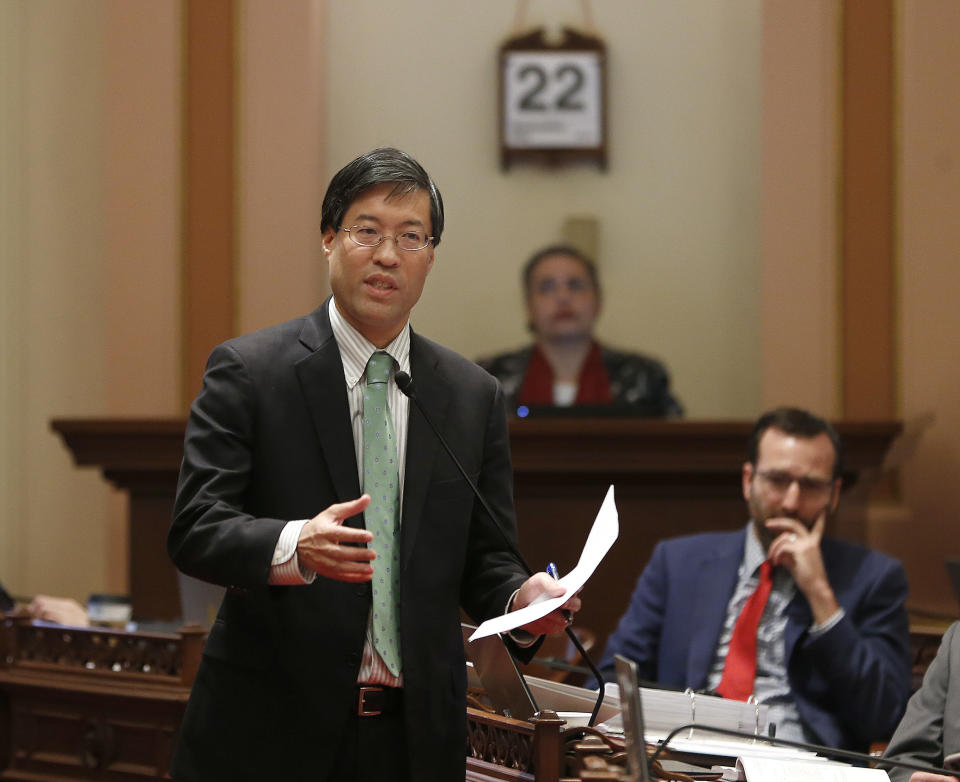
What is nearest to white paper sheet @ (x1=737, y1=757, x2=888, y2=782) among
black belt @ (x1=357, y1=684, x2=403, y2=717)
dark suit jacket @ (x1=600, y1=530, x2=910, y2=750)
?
black belt @ (x1=357, y1=684, x2=403, y2=717)

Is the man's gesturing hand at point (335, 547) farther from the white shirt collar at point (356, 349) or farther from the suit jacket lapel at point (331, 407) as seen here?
the white shirt collar at point (356, 349)

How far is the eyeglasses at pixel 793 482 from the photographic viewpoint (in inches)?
141

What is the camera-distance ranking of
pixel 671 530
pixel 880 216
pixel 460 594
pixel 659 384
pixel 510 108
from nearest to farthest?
pixel 460 594 < pixel 671 530 < pixel 880 216 < pixel 659 384 < pixel 510 108

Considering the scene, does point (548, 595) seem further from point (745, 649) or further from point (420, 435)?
point (745, 649)

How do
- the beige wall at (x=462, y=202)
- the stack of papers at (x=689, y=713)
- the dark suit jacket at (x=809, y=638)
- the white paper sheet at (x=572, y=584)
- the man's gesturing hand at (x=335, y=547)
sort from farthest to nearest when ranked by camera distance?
1. the beige wall at (x=462, y=202)
2. the dark suit jacket at (x=809, y=638)
3. the stack of papers at (x=689, y=713)
4. the white paper sheet at (x=572, y=584)
5. the man's gesturing hand at (x=335, y=547)

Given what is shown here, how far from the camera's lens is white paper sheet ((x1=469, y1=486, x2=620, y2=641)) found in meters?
1.88

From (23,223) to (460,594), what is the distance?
182 inches

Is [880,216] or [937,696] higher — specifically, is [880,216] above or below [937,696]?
above

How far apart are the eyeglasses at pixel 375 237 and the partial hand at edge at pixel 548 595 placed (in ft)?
1.76

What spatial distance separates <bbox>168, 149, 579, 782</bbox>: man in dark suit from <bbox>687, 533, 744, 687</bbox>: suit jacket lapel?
1473mm

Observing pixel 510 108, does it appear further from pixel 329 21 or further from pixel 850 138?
pixel 850 138

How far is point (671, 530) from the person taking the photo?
487 cm

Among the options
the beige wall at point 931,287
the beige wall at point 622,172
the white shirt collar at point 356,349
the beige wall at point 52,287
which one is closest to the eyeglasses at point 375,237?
the white shirt collar at point 356,349

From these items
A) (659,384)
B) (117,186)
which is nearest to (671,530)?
(659,384)
